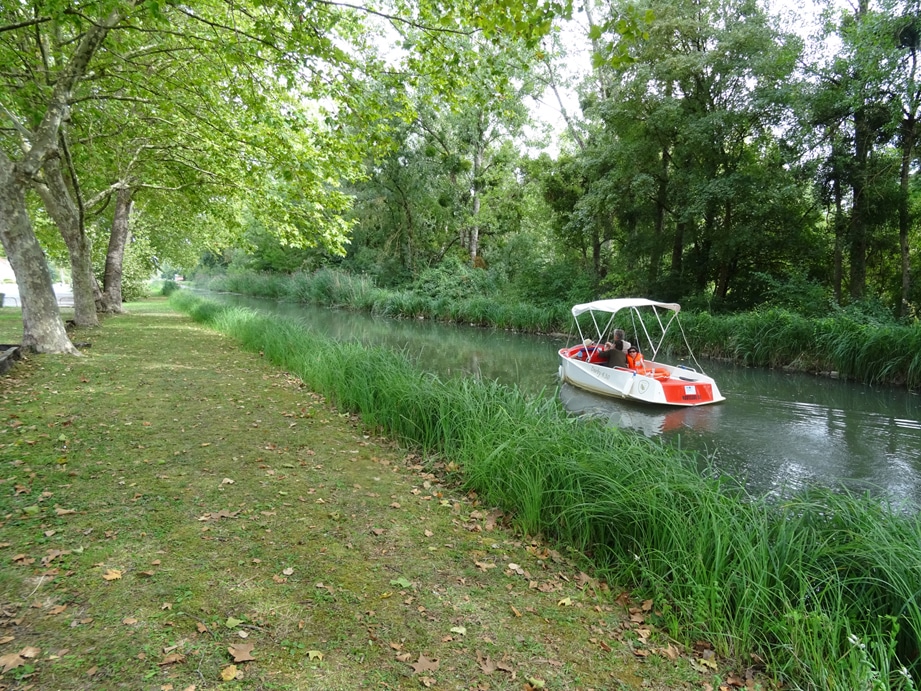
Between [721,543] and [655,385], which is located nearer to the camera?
[721,543]

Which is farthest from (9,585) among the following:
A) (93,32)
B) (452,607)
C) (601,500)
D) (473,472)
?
(93,32)

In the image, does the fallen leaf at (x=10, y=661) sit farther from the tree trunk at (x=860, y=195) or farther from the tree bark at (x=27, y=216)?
the tree trunk at (x=860, y=195)

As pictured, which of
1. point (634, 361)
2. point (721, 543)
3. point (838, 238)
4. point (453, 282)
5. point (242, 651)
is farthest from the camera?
point (453, 282)

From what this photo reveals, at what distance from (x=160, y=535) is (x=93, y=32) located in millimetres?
9350

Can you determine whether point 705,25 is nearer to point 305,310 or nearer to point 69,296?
point 305,310

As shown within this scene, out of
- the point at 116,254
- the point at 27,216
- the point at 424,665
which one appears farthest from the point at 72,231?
the point at 424,665

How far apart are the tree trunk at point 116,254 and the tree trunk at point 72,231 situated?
4167 millimetres

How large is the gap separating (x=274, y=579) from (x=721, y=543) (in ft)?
9.37

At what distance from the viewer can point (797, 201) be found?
702 inches

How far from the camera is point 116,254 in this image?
1820 centimetres

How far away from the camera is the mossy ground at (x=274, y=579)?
2.58 metres

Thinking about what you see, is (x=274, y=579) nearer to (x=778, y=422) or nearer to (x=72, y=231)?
(x=778, y=422)

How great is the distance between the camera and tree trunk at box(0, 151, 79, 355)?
8.25m

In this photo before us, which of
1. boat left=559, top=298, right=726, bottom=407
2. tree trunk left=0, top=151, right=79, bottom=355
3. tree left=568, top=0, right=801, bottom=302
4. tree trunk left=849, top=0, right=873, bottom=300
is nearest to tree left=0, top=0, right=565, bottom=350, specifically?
tree trunk left=0, top=151, right=79, bottom=355
